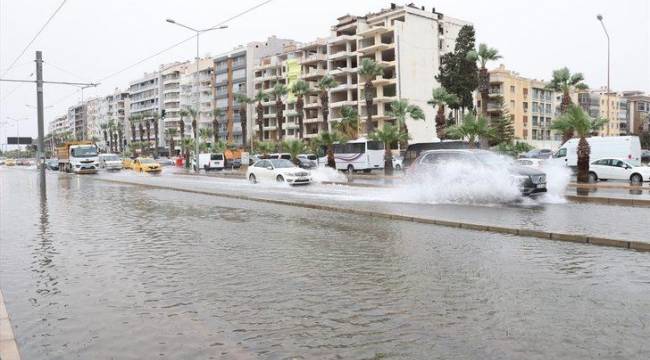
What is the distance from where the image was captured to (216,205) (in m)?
18.7

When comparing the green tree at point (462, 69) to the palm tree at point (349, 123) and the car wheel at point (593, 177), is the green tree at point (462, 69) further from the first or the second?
the car wheel at point (593, 177)

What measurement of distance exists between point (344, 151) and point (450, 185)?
28941 millimetres

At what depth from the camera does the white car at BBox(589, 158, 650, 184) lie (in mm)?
28656

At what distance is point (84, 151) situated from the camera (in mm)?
54750

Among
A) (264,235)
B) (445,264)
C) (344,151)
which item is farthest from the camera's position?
(344,151)

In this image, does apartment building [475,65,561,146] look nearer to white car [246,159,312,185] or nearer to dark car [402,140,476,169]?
dark car [402,140,476,169]

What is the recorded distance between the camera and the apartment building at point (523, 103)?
88062mm

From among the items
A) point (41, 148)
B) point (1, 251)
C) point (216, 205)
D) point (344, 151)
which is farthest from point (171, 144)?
point (1, 251)

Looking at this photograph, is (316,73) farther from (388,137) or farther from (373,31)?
(388,137)

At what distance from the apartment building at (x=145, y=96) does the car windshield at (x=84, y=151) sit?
8860cm

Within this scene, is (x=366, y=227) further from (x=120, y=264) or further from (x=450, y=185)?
(x=450, y=185)

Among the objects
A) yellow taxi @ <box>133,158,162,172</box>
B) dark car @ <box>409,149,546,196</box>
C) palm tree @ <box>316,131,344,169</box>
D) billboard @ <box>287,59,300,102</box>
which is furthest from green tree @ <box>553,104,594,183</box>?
billboard @ <box>287,59,300,102</box>

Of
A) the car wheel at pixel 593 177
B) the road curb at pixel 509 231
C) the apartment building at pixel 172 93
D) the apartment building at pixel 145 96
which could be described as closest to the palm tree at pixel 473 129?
the car wheel at pixel 593 177

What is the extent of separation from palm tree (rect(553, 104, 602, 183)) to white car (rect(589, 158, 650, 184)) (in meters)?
3.43
